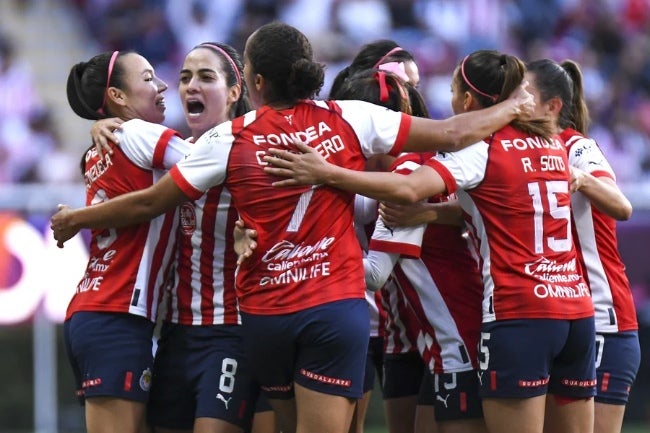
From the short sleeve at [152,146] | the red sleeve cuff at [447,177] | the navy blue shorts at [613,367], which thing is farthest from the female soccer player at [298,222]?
the navy blue shorts at [613,367]

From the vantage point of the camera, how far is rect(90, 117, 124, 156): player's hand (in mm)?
5586

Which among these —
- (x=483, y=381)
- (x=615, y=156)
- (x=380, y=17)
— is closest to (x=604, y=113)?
(x=615, y=156)

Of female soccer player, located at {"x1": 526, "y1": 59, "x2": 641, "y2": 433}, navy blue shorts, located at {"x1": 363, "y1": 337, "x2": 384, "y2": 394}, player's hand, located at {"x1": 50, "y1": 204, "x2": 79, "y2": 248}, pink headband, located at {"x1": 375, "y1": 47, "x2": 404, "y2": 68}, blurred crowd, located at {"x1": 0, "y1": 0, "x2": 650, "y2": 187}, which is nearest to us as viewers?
player's hand, located at {"x1": 50, "y1": 204, "x2": 79, "y2": 248}

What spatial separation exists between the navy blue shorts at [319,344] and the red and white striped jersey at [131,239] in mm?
721

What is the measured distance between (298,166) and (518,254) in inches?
41.7

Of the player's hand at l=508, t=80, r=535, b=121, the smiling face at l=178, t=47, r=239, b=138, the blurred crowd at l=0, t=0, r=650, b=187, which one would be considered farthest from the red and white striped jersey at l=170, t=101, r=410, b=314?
the blurred crowd at l=0, t=0, r=650, b=187

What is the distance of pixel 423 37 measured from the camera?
14609 mm

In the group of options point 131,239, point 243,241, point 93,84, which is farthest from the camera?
point 93,84

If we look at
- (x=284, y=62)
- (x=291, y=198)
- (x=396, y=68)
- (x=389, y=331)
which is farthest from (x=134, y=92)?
(x=389, y=331)

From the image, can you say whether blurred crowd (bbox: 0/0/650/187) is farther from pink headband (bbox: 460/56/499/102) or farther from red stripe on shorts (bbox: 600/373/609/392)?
pink headband (bbox: 460/56/499/102)

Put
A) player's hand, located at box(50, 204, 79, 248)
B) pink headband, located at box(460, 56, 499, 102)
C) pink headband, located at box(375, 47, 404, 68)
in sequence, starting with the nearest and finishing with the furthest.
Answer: pink headband, located at box(460, 56, 499, 102)
player's hand, located at box(50, 204, 79, 248)
pink headband, located at box(375, 47, 404, 68)

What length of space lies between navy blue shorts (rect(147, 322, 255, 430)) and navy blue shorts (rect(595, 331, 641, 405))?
1.71 meters

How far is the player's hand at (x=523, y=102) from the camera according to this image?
538 cm

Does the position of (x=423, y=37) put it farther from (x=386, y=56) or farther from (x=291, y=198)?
(x=291, y=198)
